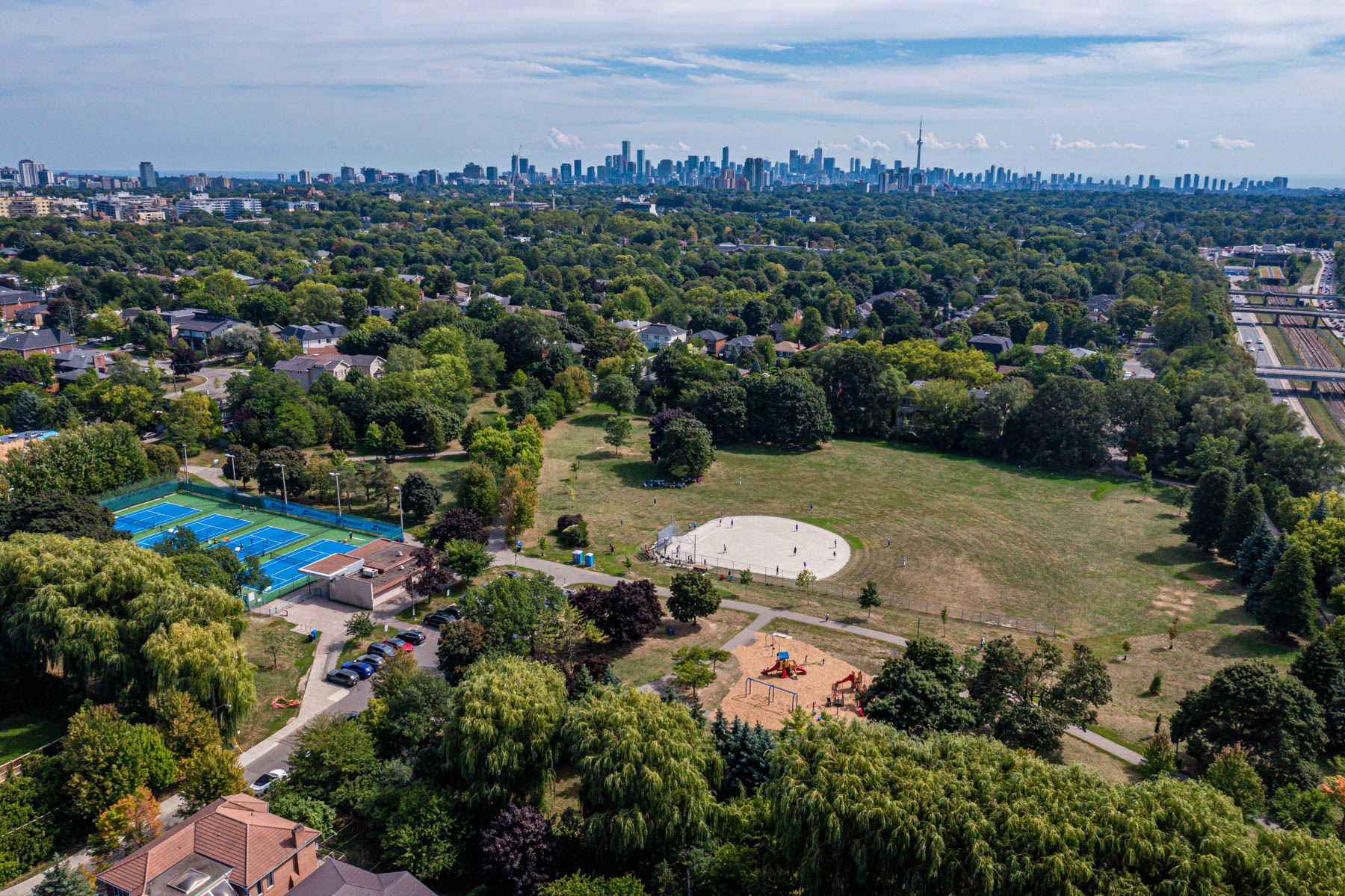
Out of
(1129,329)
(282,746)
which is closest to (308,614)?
(282,746)

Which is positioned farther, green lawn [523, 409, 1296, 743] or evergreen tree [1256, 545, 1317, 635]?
green lawn [523, 409, 1296, 743]

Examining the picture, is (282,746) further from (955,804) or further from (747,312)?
(747,312)

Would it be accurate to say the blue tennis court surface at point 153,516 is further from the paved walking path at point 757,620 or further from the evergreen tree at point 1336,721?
the evergreen tree at point 1336,721

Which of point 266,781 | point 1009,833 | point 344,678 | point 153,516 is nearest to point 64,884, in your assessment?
point 266,781

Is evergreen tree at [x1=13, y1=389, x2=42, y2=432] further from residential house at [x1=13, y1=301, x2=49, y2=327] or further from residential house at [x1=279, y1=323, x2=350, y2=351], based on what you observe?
residential house at [x1=13, y1=301, x2=49, y2=327]

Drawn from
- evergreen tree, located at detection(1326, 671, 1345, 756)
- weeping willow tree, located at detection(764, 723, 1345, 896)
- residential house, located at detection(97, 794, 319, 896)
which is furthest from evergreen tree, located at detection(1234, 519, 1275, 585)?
residential house, located at detection(97, 794, 319, 896)

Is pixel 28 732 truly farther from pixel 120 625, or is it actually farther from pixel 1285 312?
pixel 1285 312
